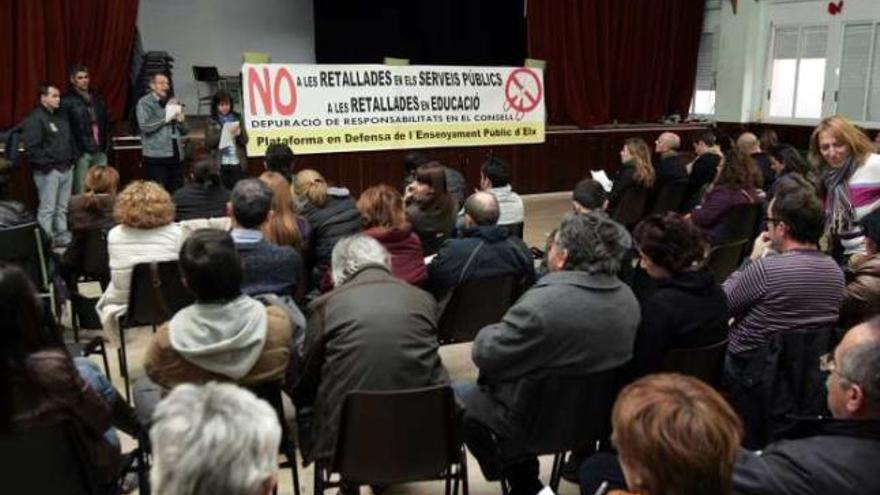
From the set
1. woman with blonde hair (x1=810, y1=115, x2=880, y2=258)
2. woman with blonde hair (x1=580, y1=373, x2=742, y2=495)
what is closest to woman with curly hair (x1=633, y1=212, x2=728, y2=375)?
woman with blonde hair (x1=580, y1=373, x2=742, y2=495)

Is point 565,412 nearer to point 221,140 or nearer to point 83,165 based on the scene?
point 221,140

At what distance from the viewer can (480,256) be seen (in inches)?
131

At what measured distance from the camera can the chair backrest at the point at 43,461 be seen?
5.80 feet

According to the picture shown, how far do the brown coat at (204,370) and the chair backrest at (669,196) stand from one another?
4.23 meters

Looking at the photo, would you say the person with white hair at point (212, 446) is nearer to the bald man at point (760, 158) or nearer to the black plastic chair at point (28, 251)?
the black plastic chair at point (28, 251)

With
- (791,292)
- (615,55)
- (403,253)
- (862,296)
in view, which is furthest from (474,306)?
(615,55)

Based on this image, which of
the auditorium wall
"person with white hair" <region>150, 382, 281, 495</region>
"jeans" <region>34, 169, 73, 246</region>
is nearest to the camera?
"person with white hair" <region>150, 382, 281, 495</region>

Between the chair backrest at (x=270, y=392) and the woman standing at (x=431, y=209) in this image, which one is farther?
the woman standing at (x=431, y=209)

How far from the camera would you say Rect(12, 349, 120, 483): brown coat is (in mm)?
1800

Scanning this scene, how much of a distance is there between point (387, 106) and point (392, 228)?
4423 mm

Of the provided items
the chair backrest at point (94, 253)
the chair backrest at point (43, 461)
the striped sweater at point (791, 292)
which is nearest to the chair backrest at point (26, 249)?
the chair backrest at point (94, 253)

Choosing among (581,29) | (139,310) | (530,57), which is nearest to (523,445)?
(139,310)

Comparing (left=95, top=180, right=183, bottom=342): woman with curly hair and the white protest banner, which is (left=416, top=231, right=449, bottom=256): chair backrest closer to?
(left=95, top=180, right=183, bottom=342): woman with curly hair

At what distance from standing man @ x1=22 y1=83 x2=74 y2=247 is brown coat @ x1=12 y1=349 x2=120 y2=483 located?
4.60 m
